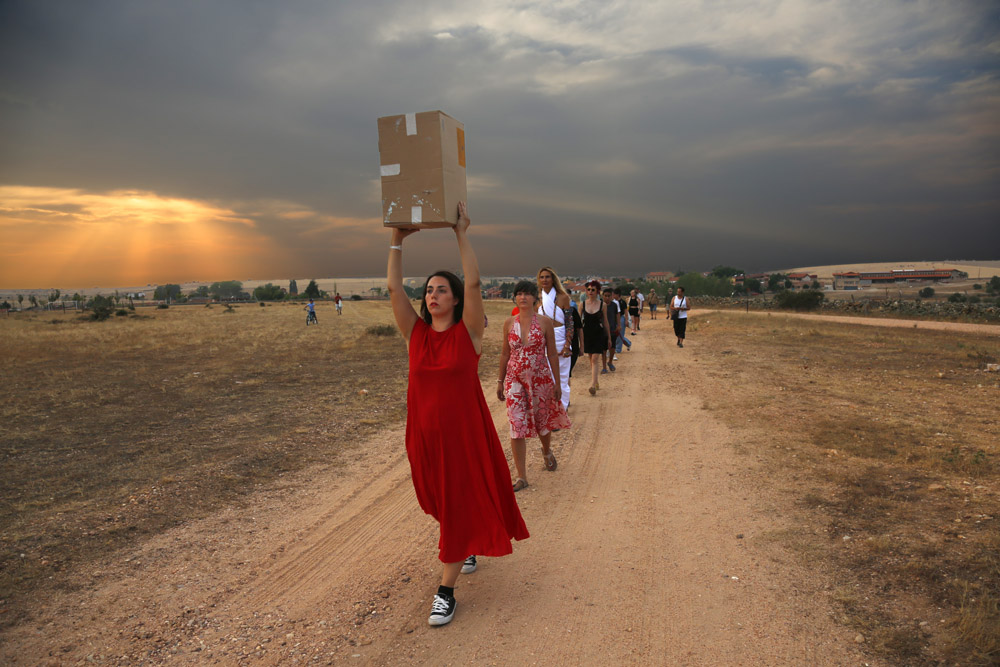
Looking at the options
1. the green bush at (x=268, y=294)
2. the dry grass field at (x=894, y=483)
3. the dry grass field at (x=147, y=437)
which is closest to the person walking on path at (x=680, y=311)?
the dry grass field at (x=894, y=483)

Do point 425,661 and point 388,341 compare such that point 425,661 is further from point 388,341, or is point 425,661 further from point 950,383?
point 388,341

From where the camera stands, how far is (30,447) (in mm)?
7992

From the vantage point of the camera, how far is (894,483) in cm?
565

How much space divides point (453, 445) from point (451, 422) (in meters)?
0.15

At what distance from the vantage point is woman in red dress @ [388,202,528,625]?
3510mm

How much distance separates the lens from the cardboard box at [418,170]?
3350 millimetres

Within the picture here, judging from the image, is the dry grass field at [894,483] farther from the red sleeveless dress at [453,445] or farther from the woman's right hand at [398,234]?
the woman's right hand at [398,234]

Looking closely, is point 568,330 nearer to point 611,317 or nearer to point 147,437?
point 611,317

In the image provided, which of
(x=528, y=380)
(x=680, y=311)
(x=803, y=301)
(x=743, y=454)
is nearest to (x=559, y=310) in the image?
(x=528, y=380)

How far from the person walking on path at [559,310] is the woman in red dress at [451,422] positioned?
4104 mm

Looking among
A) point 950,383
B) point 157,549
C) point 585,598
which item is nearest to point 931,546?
point 585,598

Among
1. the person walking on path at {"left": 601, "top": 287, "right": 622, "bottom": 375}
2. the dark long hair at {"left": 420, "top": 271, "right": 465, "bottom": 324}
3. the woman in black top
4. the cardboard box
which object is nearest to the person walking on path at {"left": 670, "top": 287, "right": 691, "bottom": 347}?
the woman in black top

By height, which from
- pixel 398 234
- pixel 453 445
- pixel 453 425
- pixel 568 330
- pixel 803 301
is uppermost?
pixel 398 234

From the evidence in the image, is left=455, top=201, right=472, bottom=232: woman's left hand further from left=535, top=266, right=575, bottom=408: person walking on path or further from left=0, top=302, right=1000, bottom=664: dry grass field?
left=535, top=266, right=575, bottom=408: person walking on path
